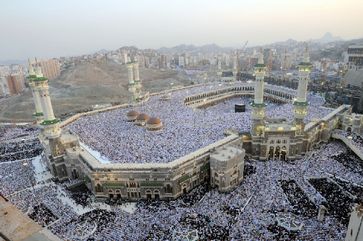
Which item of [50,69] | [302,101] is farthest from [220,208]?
[50,69]

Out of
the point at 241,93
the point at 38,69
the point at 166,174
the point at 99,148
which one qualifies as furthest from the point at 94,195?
the point at 241,93

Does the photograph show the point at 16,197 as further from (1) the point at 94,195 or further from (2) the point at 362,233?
(2) the point at 362,233

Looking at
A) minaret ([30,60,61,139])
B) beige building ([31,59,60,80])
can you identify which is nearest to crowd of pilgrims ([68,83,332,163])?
minaret ([30,60,61,139])

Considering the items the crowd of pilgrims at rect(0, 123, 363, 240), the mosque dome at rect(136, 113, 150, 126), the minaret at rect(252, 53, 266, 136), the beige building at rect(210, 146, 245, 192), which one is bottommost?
the crowd of pilgrims at rect(0, 123, 363, 240)

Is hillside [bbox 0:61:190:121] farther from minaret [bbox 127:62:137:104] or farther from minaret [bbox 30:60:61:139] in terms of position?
minaret [bbox 30:60:61:139]

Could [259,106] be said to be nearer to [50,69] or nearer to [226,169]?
[226,169]
